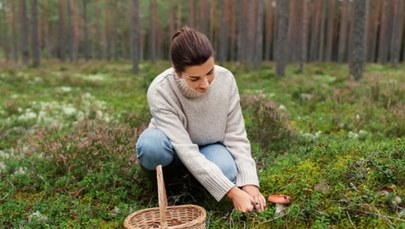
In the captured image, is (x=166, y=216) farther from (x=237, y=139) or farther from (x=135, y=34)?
(x=135, y=34)

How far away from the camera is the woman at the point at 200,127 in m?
3.41

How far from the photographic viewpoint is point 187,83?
3.60 metres

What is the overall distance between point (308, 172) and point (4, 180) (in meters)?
3.17

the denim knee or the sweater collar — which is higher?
the sweater collar

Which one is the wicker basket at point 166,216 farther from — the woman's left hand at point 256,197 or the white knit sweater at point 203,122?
the woman's left hand at point 256,197

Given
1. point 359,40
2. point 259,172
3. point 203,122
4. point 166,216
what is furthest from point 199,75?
point 359,40

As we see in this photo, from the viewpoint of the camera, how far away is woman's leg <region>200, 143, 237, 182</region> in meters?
3.66

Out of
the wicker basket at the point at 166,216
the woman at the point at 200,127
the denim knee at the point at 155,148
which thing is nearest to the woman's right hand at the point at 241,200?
the woman at the point at 200,127

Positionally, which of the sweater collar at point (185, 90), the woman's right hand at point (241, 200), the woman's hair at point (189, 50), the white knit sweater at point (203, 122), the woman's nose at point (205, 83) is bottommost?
the woman's right hand at point (241, 200)

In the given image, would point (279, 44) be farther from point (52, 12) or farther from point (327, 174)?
point (52, 12)

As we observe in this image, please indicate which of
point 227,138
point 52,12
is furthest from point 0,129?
point 52,12

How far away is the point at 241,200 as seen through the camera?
3354 mm

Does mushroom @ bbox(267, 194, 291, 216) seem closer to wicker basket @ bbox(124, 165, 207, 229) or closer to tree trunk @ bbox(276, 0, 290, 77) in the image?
wicker basket @ bbox(124, 165, 207, 229)

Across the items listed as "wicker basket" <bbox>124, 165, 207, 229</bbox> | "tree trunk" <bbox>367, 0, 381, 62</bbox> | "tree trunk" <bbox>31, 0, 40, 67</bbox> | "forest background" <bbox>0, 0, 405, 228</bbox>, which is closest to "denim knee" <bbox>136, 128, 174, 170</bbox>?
"wicker basket" <bbox>124, 165, 207, 229</bbox>
